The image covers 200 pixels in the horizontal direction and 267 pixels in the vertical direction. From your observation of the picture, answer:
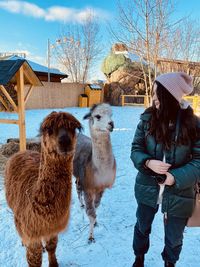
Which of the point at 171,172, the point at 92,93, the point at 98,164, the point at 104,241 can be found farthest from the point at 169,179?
the point at 92,93

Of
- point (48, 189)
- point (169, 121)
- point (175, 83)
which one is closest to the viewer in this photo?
point (175, 83)

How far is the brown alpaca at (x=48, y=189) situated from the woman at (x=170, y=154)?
1.81ft

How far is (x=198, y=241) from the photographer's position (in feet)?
9.08

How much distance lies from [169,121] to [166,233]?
0.91 m

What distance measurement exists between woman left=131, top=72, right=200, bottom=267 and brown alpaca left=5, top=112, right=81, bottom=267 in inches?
21.7

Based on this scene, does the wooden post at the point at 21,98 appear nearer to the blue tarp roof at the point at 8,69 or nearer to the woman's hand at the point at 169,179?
the blue tarp roof at the point at 8,69

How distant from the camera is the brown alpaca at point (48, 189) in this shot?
67.5 inches

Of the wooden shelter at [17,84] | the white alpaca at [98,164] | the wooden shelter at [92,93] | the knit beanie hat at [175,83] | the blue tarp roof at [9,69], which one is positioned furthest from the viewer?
the wooden shelter at [92,93]

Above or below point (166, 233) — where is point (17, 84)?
above

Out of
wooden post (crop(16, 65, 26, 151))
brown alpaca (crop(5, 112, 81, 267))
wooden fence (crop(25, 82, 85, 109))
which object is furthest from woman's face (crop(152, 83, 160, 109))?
wooden fence (crop(25, 82, 85, 109))

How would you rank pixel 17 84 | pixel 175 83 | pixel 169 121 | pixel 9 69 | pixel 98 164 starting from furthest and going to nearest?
pixel 17 84 → pixel 9 69 → pixel 98 164 → pixel 169 121 → pixel 175 83

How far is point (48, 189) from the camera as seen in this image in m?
1.87

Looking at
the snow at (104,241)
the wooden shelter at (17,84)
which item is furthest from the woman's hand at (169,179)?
the wooden shelter at (17,84)

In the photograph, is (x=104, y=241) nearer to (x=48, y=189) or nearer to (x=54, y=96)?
(x=48, y=189)
